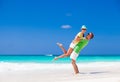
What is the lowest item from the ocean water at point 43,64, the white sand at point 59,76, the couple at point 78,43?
the white sand at point 59,76

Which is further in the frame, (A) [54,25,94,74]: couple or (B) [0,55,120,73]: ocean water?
(B) [0,55,120,73]: ocean water

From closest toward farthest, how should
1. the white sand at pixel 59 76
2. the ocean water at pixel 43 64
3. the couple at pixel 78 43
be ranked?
the white sand at pixel 59 76, the couple at pixel 78 43, the ocean water at pixel 43 64

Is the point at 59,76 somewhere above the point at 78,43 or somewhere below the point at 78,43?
below

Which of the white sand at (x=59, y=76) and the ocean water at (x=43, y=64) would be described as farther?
the ocean water at (x=43, y=64)

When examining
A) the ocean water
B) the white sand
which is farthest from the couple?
the ocean water

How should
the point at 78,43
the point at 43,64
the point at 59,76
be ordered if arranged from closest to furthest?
the point at 59,76, the point at 78,43, the point at 43,64

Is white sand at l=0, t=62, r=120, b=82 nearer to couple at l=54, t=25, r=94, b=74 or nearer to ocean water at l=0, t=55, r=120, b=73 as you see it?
couple at l=54, t=25, r=94, b=74

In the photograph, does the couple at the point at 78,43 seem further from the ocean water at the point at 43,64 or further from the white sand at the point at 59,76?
the ocean water at the point at 43,64

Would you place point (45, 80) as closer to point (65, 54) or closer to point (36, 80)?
point (36, 80)

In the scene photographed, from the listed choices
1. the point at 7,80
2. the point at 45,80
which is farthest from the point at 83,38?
the point at 7,80

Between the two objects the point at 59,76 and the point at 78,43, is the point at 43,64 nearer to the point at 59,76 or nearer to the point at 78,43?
the point at 78,43

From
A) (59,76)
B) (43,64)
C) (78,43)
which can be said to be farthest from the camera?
(43,64)

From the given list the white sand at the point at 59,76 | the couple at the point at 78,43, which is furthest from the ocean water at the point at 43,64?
the couple at the point at 78,43

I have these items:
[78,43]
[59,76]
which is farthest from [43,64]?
[59,76]
